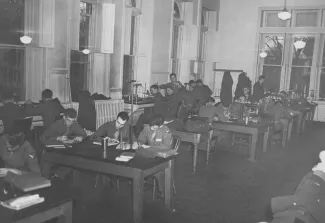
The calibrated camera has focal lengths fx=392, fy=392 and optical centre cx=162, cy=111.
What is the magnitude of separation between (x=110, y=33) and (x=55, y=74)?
4.86 feet

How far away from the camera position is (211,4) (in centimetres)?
1444

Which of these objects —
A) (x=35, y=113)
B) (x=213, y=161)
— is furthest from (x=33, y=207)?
(x=213, y=161)

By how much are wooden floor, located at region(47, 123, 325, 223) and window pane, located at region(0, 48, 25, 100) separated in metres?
2.47

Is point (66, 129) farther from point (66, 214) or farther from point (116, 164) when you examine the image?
point (66, 214)

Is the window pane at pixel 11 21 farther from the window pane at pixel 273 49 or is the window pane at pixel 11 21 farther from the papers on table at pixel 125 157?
the window pane at pixel 273 49

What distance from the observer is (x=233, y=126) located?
7191 mm

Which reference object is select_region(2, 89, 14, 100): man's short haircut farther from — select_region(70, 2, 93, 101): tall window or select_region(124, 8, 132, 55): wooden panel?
select_region(124, 8, 132, 55): wooden panel

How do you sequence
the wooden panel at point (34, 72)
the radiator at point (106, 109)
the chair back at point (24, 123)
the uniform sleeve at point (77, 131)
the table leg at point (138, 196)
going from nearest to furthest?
the table leg at point (138, 196)
the uniform sleeve at point (77, 131)
the chair back at point (24, 123)
the wooden panel at point (34, 72)
the radiator at point (106, 109)

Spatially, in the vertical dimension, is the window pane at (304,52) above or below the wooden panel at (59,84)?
above

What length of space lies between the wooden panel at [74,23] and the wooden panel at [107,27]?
0.53 m

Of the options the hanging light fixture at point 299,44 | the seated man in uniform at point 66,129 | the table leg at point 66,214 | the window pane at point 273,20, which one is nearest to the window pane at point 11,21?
the seated man in uniform at point 66,129

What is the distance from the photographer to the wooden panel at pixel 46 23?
269 inches

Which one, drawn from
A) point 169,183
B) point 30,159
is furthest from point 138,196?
point 30,159

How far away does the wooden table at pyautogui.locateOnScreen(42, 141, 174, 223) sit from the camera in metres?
3.90
